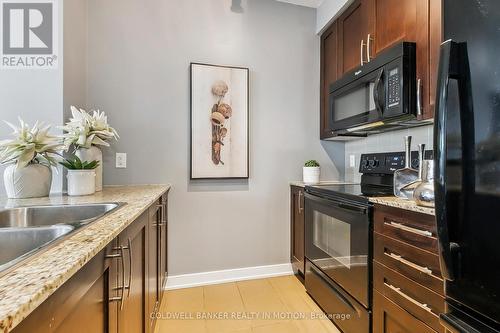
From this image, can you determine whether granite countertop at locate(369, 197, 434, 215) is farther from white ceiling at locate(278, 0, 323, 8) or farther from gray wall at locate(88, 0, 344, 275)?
white ceiling at locate(278, 0, 323, 8)

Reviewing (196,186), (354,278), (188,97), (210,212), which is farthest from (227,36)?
(354,278)

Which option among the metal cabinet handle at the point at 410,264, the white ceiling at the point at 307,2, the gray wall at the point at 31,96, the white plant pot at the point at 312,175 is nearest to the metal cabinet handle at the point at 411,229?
the metal cabinet handle at the point at 410,264

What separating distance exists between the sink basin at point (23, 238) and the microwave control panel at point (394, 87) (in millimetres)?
1688

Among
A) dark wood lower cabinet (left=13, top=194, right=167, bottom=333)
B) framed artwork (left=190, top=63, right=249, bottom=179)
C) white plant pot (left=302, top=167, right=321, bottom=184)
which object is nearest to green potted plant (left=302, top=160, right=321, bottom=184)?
white plant pot (left=302, top=167, right=321, bottom=184)

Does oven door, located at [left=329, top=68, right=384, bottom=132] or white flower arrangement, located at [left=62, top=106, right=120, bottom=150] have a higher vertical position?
oven door, located at [left=329, top=68, right=384, bottom=132]

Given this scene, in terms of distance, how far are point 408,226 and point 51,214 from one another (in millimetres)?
1608

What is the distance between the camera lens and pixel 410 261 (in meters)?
1.13

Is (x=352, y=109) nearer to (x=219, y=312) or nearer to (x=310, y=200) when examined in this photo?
(x=310, y=200)

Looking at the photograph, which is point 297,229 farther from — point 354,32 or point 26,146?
point 26,146

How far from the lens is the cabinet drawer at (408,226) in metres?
1.04

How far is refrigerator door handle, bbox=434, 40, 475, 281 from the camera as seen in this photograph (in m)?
0.64

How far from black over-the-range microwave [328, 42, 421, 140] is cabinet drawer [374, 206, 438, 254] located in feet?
2.01

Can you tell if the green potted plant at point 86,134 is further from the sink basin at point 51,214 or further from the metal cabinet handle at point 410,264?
the metal cabinet handle at point 410,264

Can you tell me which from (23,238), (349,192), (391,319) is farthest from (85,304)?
(349,192)
